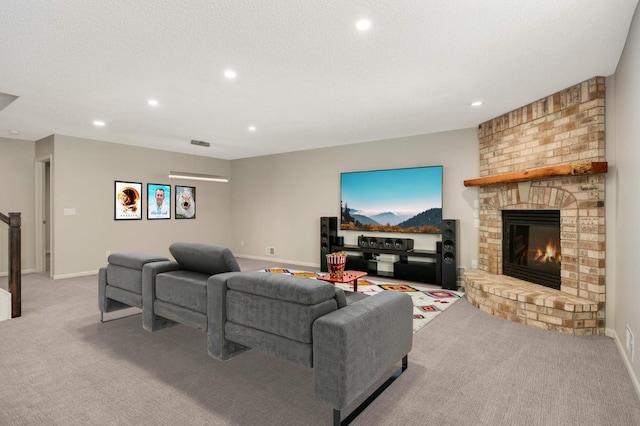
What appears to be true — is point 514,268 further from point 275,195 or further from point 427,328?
point 275,195

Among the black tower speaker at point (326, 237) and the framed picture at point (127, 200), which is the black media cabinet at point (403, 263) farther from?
the framed picture at point (127, 200)

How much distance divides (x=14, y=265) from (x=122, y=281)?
1504 mm

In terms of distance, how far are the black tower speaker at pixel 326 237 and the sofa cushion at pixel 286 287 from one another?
4370 millimetres

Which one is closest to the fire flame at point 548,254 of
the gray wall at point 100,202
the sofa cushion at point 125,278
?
the sofa cushion at point 125,278

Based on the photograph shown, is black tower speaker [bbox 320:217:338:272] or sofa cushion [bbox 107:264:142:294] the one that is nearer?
sofa cushion [bbox 107:264:142:294]

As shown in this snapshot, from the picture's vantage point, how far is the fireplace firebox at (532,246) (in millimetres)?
4066

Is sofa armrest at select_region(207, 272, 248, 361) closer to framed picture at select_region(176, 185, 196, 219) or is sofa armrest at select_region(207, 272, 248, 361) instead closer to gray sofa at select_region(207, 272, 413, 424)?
gray sofa at select_region(207, 272, 413, 424)

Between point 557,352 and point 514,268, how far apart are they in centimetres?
187

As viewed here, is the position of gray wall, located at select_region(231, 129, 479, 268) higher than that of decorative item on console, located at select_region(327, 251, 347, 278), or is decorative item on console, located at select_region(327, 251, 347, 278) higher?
gray wall, located at select_region(231, 129, 479, 268)

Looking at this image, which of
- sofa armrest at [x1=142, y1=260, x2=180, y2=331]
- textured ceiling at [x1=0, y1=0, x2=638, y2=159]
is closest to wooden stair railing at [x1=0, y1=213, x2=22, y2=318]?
textured ceiling at [x1=0, y1=0, x2=638, y2=159]

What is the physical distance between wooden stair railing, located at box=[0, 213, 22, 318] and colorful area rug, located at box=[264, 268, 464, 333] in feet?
12.9

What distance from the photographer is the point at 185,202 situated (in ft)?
26.5

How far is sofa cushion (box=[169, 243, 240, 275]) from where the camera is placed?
2785 mm

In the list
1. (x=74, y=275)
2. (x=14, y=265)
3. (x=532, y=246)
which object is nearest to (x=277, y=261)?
(x=74, y=275)
